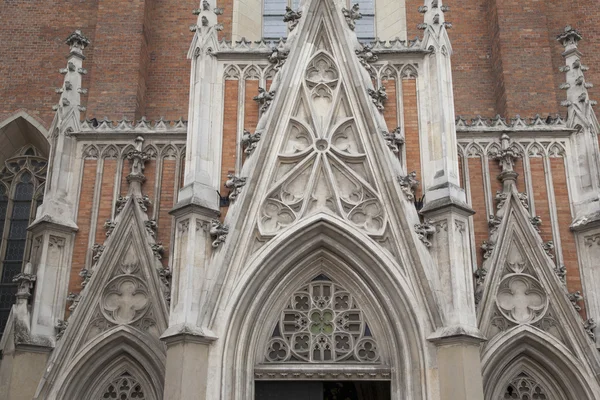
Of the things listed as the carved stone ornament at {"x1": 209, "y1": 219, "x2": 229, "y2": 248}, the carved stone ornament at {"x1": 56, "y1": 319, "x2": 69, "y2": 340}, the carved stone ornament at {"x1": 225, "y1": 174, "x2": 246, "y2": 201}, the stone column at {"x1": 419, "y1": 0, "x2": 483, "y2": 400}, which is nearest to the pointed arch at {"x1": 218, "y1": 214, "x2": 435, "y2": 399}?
the stone column at {"x1": 419, "y1": 0, "x2": 483, "y2": 400}

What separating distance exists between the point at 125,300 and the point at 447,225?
5154 mm

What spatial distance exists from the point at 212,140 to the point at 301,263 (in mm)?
2389

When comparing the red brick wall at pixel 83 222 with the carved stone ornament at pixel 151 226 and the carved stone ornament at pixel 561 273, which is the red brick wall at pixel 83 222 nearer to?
the carved stone ornament at pixel 151 226

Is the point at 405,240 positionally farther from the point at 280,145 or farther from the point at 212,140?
the point at 212,140

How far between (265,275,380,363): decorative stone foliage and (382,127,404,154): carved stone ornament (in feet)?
7.47

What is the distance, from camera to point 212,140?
41.6ft

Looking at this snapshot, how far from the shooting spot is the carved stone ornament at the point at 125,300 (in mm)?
12602

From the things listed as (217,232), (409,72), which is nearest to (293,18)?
(409,72)

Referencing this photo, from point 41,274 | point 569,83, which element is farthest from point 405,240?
point 41,274

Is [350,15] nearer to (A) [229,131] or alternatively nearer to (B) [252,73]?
(B) [252,73]

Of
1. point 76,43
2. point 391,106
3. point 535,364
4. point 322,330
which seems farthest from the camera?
point 76,43

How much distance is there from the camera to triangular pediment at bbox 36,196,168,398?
12.3m

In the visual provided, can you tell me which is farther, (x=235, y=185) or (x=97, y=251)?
(x=97, y=251)

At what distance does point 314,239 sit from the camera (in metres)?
12.2
